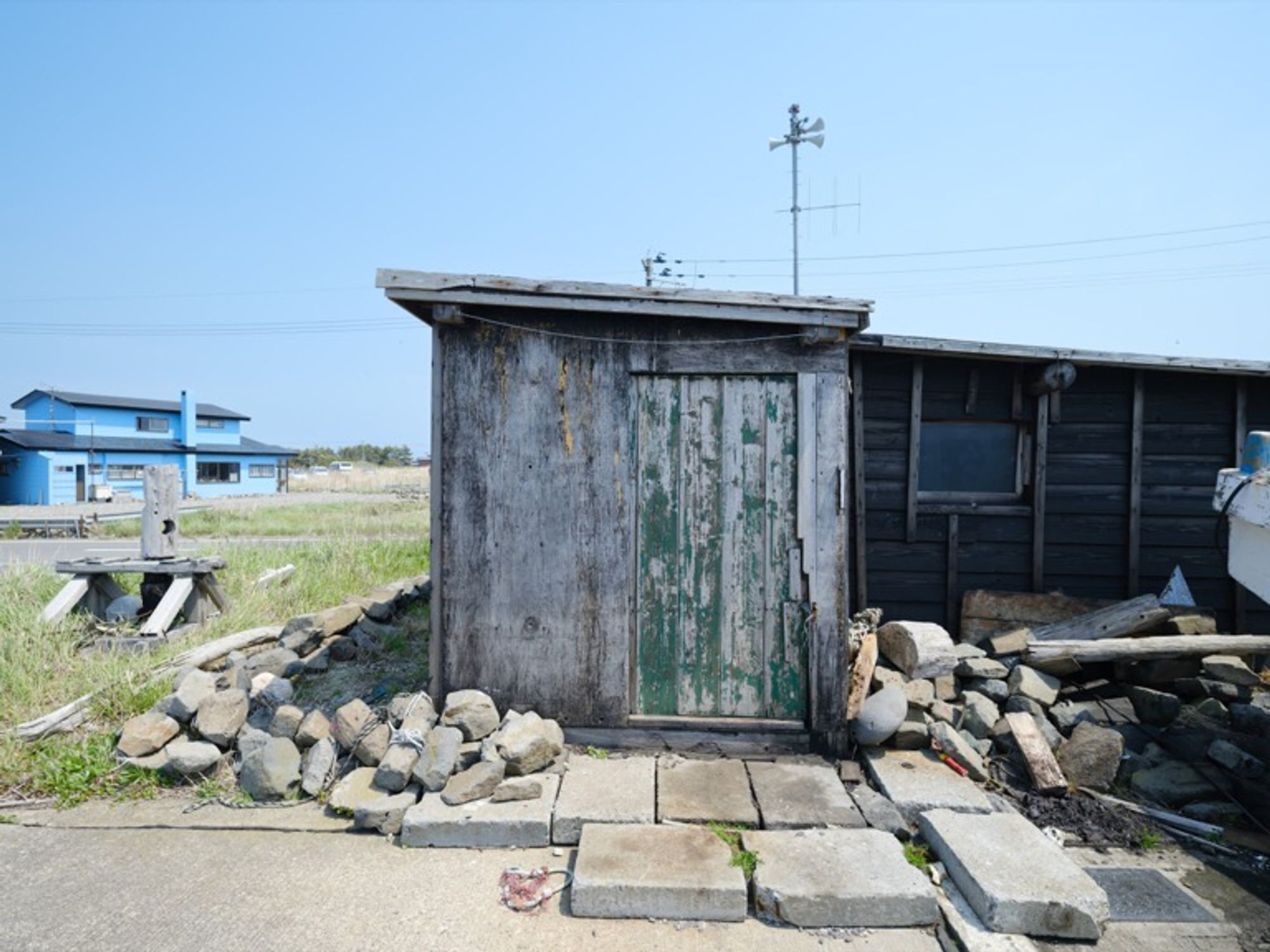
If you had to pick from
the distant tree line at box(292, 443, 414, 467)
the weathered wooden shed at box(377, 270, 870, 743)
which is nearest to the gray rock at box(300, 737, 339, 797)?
the weathered wooden shed at box(377, 270, 870, 743)

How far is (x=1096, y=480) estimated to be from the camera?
6.53m

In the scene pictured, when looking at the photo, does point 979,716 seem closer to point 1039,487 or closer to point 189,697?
point 1039,487

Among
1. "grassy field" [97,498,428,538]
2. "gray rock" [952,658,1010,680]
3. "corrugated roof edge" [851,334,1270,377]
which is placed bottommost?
"grassy field" [97,498,428,538]

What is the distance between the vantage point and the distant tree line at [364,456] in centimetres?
8448

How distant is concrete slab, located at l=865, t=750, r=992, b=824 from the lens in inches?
153

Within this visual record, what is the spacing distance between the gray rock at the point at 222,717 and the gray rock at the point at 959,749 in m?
4.73

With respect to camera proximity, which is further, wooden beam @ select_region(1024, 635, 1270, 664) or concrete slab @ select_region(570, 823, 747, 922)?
wooden beam @ select_region(1024, 635, 1270, 664)

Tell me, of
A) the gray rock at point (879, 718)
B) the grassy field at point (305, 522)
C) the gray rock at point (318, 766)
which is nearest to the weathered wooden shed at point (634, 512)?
the gray rock at point (879, 718)

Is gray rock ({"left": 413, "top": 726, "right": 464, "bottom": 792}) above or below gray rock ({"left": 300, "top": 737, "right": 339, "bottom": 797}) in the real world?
above

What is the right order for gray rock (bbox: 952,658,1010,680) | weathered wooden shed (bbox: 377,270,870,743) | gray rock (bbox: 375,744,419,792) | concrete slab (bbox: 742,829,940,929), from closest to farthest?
concrete slab (bbox: 742,829,940,929)
gray rock (bbox: 375,744,419,792)
weathered wooden shed (bbox: 377,270,870,743)
gray rock (bbox: 952,658,1010,680)

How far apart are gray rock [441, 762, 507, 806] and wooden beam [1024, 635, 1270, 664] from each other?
420cm

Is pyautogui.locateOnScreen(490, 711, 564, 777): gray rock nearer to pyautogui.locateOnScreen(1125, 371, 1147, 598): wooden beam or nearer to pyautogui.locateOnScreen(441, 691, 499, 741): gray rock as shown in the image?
pyautogui.locateOnScreen(441, 691, 499, 741): gray rock

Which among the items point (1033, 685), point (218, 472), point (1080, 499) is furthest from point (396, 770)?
point (218, 472)

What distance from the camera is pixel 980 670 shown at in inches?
207
